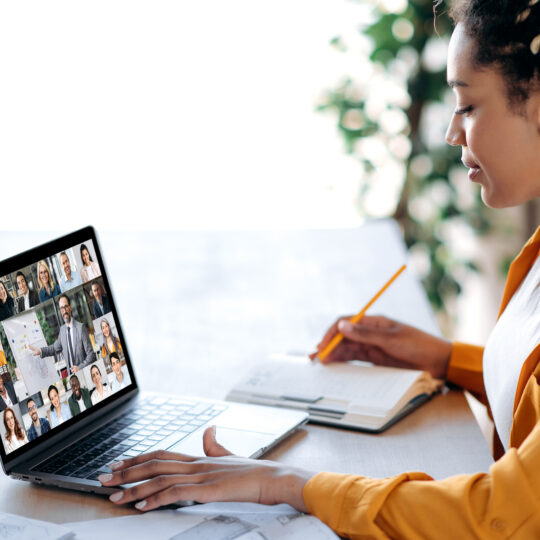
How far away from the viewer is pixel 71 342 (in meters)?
0.98

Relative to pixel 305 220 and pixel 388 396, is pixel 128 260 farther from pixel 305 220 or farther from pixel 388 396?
pixel 305 220

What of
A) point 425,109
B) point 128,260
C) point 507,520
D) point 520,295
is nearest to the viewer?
point 507,520

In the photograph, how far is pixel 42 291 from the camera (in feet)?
3.12

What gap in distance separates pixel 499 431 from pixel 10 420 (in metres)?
0.61

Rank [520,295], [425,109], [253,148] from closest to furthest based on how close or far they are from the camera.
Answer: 1. [520,295]
2. [425,109]
3. [253,148]

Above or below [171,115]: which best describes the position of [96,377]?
below

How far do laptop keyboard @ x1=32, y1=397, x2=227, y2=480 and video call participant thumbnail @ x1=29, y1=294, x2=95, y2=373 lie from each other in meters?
0.10

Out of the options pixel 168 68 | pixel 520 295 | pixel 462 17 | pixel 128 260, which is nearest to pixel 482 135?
pixel 462 17

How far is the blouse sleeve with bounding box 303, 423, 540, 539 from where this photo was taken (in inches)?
28.4

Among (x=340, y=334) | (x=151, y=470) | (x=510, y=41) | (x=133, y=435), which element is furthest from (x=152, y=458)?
(x=510, y=41)

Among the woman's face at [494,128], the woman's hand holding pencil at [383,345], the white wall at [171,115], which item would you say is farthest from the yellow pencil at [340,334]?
the white wall at [171,115]

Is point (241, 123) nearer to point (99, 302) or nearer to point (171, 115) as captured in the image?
point (171, 115)

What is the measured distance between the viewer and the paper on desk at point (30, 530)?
0.76 m

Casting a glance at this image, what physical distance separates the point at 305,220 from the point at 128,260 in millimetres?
1220
